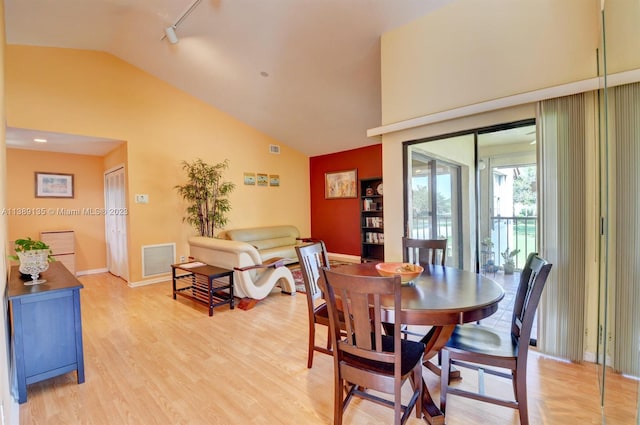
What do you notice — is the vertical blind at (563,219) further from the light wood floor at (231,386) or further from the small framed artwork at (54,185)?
the small framed artwork at (54,185)

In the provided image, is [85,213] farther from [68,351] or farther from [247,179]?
[68,351]

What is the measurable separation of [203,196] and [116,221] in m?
1.75

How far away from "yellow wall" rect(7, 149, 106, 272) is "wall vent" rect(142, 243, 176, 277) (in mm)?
1750

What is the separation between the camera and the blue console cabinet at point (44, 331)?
6.62 ft

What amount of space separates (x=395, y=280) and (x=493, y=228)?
2.51 m

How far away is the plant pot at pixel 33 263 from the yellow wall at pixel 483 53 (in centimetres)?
356

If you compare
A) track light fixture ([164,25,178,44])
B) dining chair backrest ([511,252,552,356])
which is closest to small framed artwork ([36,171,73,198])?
track light fixture ([164,25,178,44])

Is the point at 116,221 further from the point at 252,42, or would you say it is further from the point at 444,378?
the point at 444,378

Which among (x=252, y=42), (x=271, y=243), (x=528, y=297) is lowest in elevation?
(x=271, y=243)

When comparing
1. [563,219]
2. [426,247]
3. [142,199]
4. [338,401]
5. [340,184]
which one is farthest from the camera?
[340,184]

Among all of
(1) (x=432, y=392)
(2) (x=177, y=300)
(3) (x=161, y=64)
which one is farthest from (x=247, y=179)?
(1) (x=432, y=392)

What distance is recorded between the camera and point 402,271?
2.00m

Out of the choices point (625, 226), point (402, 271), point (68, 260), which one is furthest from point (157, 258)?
point (625, 226)

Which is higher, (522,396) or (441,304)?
(441,304)
